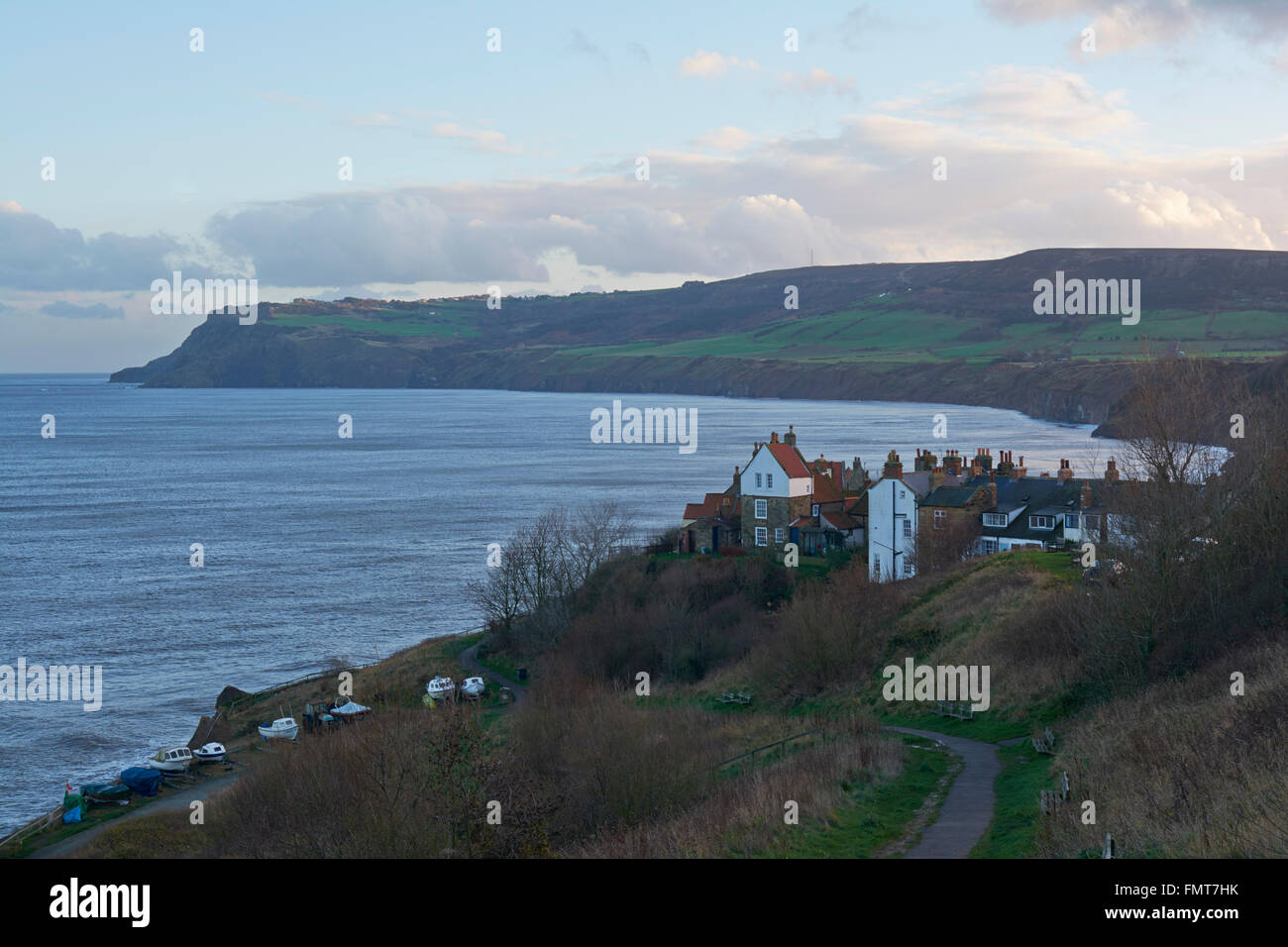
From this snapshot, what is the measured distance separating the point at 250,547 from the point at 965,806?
78.0m

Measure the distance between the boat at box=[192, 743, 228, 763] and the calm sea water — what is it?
141 inches

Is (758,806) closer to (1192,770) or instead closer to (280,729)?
(1192,770)

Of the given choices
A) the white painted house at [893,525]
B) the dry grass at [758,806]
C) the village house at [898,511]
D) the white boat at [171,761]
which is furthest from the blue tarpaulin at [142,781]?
the white painted house at [893,525]

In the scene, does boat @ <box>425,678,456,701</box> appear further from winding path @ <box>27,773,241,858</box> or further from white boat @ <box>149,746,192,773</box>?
white boat @ <box>149,746,192,773</box>

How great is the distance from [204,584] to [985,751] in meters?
60.0

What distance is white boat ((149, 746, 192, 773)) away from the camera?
3947 centimetres

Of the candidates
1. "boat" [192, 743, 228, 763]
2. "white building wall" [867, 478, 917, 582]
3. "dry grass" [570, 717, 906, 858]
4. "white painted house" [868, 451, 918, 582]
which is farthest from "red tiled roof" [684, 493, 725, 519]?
"dry grass" [570, 717, 906, 858]

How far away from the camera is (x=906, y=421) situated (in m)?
200

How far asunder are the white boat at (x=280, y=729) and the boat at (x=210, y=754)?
172 cm

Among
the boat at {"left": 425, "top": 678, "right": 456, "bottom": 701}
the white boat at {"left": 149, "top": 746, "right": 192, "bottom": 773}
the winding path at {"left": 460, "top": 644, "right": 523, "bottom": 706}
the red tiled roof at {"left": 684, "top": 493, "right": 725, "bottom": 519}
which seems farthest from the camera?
the red tiled roof at {"left": 684, "top": 493, "right": 725, "bottom": 519}

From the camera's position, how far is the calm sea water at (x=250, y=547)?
165 ft

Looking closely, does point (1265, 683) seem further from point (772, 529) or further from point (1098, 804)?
point (772, 529)

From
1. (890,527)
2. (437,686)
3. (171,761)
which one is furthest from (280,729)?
(890,527)
